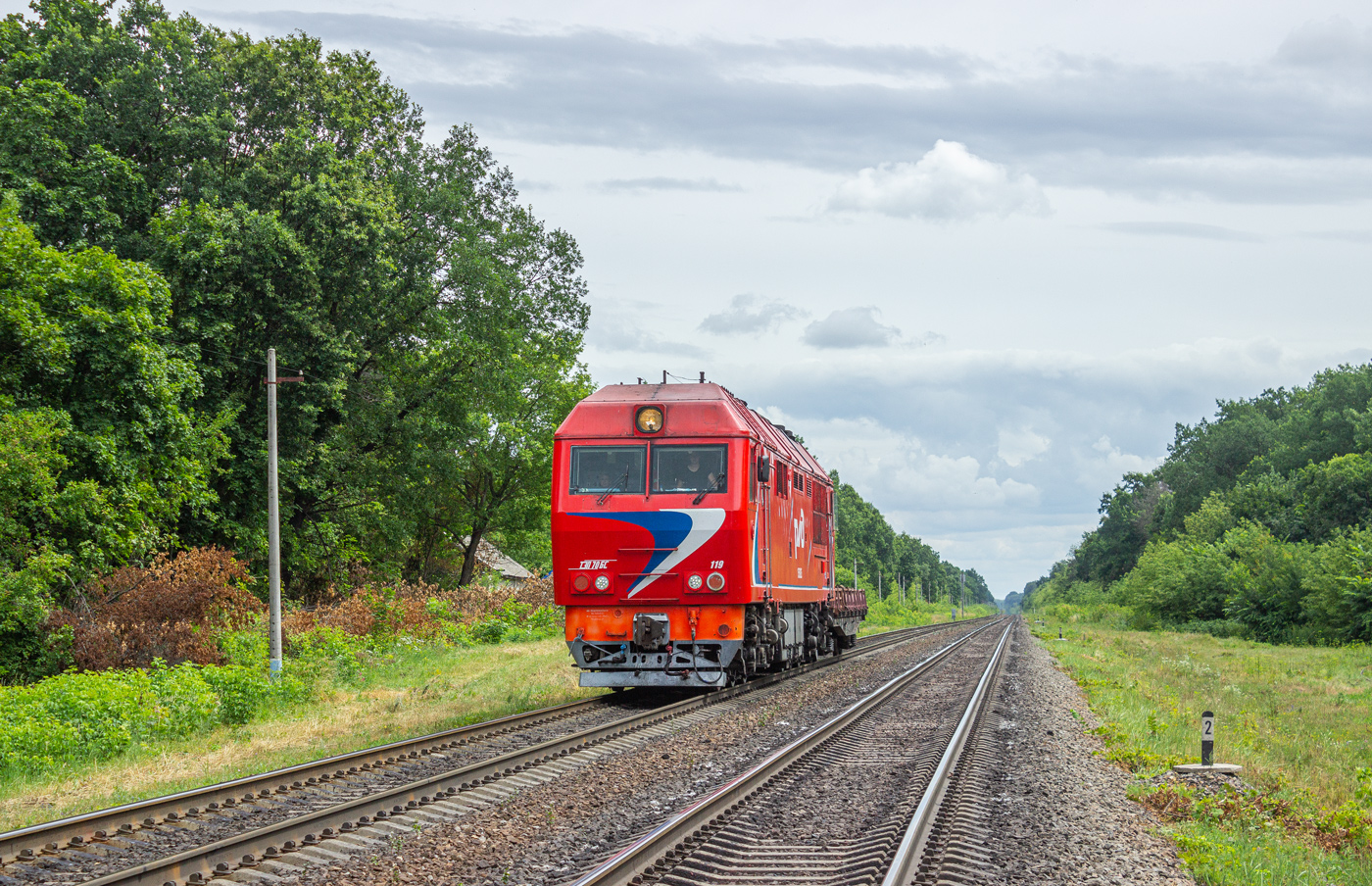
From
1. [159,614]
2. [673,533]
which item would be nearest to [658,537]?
[673,533]

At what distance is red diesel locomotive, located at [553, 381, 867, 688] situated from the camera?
50.0 feet

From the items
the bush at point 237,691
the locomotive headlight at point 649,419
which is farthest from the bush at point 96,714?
the locomotive headlight at point 649,419

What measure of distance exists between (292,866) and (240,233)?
2252cm

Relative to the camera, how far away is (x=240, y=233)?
85.8 feet

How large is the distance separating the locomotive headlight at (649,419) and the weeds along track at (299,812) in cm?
464

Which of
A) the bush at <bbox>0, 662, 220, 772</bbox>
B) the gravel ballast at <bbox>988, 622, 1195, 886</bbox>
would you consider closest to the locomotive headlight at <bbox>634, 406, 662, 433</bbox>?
the gravel ballast at <bbox>988, 622, 1195, 886</bbox>

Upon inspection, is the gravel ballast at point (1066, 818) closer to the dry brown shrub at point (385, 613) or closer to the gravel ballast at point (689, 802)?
the gravel ballast at point (689, 802)

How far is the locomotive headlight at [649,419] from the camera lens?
15.7 m

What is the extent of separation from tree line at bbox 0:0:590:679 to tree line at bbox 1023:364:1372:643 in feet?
102

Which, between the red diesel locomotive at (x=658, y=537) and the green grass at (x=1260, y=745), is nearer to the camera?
the green grass at (x=1260, y=745)

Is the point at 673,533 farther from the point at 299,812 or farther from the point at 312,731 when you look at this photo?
the point at 299,812

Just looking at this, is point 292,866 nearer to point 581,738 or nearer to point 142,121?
point 581,738

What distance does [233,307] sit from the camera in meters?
26.9

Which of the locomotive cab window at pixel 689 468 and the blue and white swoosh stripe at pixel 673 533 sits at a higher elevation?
the locomotive cab window at pixel 689 468
